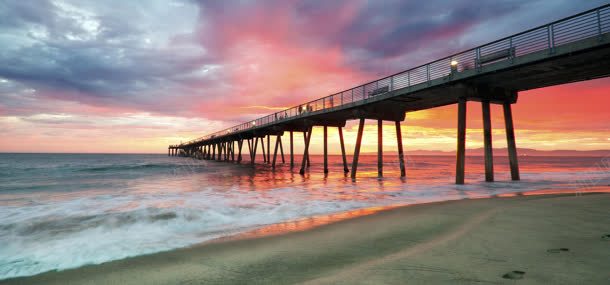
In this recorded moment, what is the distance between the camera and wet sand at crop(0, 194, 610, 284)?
9.80 feet

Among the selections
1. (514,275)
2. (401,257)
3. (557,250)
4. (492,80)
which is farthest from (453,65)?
(514,275)

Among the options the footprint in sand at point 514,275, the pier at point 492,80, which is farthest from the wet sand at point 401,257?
the pier at point 492,80

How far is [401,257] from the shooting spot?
142 inches

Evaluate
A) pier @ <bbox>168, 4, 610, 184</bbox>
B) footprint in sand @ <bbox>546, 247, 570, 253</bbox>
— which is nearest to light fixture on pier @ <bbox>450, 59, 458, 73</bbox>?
pier @ <bbox>168, 4, 610, 184</bbox>

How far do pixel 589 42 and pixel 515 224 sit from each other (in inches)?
321

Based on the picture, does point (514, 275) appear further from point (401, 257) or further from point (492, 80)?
point (492, 80)

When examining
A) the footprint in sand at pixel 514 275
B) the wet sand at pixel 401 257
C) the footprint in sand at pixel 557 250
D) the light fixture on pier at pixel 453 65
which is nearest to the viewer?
the footprint in sand at pixel 514 275

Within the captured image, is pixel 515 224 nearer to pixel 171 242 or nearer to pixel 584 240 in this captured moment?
pixel 584 240

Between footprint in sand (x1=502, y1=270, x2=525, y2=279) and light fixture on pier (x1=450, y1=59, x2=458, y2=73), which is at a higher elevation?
light fixture on pier (x1=450, y1=59, x2=458, y2=73)

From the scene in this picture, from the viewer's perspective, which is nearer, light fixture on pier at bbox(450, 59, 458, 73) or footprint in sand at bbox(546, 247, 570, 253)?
footprint in sand at bbox(546, 247, 570, 253)

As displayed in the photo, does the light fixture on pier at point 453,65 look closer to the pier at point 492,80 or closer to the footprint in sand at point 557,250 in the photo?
the pier at point 492,80

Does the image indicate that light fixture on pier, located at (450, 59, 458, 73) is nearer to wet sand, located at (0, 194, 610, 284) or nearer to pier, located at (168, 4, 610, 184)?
pier, located at (168, 4, 610, 184)

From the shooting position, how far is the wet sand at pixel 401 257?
9.80ft

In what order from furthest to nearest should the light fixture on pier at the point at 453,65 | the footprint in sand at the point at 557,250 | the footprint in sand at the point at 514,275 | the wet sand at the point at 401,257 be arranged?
the light fixture on pier at the point at 453,65, the footprint in sand at the point at 557,250, the wet sand at the point at 401,257, the footprint in sand at the point at 514,275
